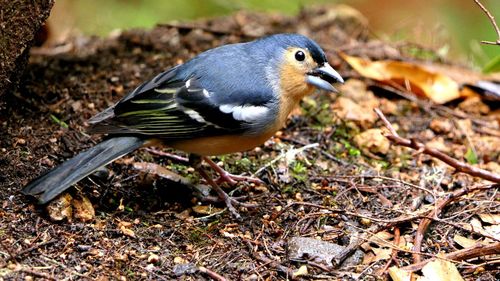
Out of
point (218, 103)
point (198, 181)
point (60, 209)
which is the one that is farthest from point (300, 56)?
point (60, 209)

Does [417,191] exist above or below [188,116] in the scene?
below

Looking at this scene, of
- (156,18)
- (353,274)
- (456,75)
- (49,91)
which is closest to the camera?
(353,274)

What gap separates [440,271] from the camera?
142 inches

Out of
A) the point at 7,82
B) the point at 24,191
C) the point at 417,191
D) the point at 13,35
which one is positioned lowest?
the point at 417,191

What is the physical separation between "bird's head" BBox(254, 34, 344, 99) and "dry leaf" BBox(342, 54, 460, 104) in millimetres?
1678

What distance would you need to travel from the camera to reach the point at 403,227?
162 inches

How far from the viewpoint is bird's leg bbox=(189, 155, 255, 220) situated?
4.34 metres

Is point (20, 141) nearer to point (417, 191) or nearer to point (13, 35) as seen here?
point (13, 35)

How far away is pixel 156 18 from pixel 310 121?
3.45 meters

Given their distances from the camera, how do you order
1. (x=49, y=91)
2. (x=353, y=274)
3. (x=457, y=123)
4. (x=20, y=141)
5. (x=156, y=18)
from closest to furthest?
(x=353, y=274)
(x=20, y=141)
(x=49, y=91)
(x=457, y=123)
(x=156, y=18)

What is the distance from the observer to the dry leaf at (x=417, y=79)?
19.6 feet

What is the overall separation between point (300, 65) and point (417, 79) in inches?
76.4

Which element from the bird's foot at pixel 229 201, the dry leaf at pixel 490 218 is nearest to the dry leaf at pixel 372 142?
the dry leaf at pixel 490 218

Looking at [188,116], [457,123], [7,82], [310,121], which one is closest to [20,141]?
[7,82]
